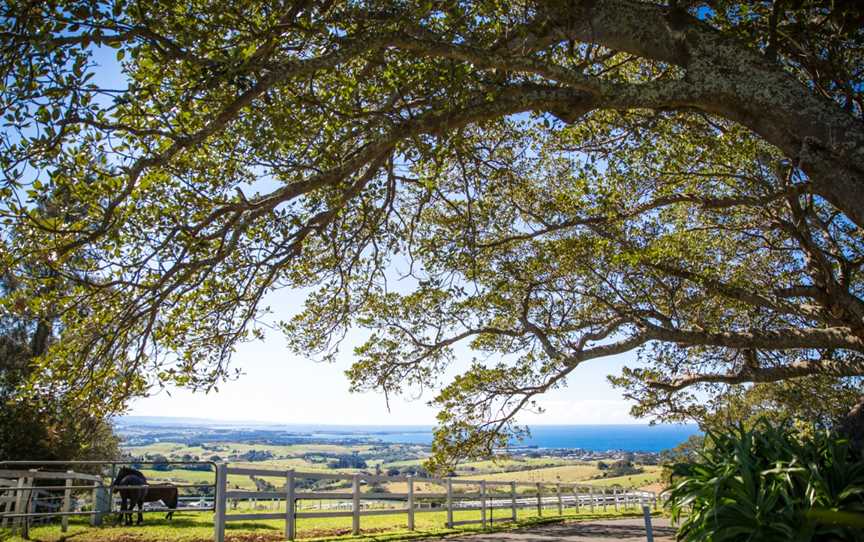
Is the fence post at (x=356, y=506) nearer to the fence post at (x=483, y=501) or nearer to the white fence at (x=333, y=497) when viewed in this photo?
the white fence at (x=333, y=497)

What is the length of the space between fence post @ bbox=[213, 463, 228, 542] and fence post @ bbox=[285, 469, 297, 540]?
146 cm

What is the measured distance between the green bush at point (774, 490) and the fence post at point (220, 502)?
7.36 m

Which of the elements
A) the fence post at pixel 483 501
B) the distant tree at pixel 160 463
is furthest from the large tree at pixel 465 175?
the fence post at pixel 483 501

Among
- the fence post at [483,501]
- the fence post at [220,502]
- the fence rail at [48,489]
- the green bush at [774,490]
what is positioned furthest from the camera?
the fence post at [483,501]

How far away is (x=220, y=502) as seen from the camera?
978cm

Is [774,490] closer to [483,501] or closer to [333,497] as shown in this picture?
[333,497]

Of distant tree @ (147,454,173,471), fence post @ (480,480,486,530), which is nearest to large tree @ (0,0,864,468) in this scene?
distant tree @ (147,454,173,471)

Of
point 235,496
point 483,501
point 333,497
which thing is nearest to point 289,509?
point 333,497

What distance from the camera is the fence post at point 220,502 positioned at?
9469mm

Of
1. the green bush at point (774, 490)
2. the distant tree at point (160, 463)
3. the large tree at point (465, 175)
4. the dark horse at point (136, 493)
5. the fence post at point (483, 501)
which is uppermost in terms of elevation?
the large tree at point (465, 175)

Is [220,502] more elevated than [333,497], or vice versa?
[220,502]

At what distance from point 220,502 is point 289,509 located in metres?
1.67

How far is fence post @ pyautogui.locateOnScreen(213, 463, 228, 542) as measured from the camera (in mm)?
9469

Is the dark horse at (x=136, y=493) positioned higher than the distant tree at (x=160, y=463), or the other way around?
the distant tree at (x=160, y=463)
